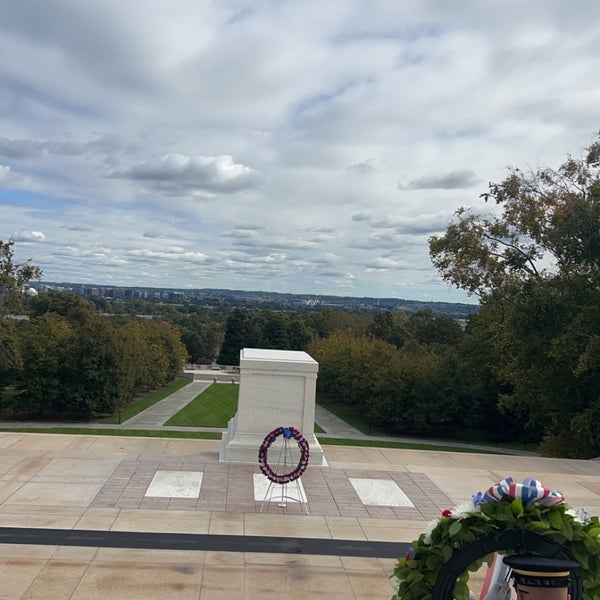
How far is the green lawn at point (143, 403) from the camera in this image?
36559 millimetres

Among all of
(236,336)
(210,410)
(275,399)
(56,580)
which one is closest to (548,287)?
(275,399)

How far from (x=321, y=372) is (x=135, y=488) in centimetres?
3786

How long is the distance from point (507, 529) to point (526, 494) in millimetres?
252

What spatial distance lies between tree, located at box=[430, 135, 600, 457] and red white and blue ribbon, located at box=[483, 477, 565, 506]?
14.2 meters

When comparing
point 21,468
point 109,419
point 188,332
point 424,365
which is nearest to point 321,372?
point 424,365

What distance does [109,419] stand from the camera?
1453 inches

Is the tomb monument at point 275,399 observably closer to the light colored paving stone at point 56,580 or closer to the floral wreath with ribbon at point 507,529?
the light colored paving stone at point 56,580

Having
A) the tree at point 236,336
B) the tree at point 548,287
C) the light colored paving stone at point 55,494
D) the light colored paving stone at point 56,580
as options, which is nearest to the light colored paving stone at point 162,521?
A: the light colored paving stone at point 55,494

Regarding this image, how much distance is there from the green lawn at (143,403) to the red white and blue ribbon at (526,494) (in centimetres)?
3301

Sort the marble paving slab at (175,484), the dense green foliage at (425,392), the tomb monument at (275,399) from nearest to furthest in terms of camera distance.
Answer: the marble paving slab at (175,484) → the tomb monument at (275,399) → the dense green foliage at (425,392)

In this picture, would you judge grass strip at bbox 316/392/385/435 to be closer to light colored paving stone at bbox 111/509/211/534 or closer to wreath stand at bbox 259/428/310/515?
wreath stand at bbox 259/428/310/515

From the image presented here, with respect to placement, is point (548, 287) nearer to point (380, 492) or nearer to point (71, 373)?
point (380, 492)

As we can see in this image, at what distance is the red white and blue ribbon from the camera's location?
375 centimetres

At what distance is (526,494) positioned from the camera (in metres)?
3.79
